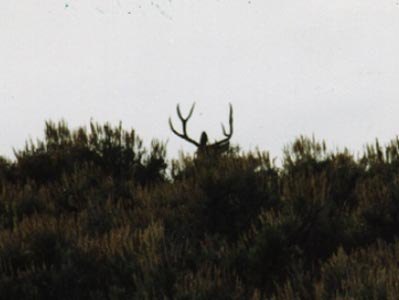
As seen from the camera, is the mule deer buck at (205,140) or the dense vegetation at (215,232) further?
the mule deer buck at (205,140)

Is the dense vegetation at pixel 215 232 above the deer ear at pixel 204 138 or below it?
below

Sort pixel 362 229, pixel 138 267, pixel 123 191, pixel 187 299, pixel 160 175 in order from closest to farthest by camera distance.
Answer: pixel 187 299
pixel 138 267
pixel 362 229
pixel 123 191
pixel 160 175

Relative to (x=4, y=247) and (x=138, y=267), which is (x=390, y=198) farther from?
(x=4, y=247)

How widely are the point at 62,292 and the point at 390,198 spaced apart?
3130 mm

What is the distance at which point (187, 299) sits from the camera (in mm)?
5582

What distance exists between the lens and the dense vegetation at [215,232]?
5.95m

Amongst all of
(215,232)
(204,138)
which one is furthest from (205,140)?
(215,232)

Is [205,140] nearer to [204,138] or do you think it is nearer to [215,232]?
[204,138]

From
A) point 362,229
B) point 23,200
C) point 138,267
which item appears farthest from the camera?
point 23,200

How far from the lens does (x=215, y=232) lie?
769 cm

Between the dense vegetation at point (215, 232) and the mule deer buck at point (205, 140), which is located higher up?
the mule deer buck at point (205, 140)

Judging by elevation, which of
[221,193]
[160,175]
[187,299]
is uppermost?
[160,175]

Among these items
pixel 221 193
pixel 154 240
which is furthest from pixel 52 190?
pixel 154 240

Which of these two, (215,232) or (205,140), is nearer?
(215,232)
